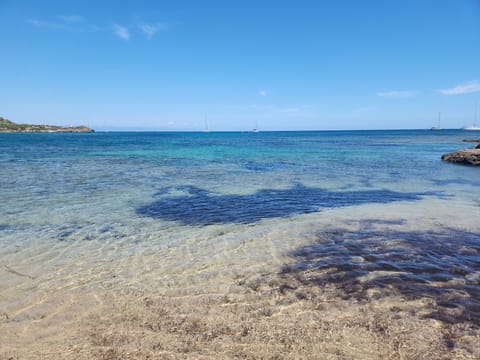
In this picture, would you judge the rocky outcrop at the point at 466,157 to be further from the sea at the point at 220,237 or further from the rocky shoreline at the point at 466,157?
the sea at the point at 220,237

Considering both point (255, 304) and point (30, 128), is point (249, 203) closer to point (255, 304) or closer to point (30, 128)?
point (255, 304)

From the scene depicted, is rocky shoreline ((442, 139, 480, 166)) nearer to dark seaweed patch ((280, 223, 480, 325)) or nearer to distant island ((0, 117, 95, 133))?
dark seaweed patch ((280, 223, 480, 325))

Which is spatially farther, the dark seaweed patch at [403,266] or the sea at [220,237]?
the sea at [220,237]

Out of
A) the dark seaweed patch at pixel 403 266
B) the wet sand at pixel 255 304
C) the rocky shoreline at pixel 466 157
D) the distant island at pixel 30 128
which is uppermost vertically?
the distant island at pixel 30 128

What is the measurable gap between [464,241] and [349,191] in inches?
276

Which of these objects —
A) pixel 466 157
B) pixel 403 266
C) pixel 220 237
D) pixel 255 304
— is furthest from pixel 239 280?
pixel 466 157

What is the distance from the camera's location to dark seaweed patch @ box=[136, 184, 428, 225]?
9664 millimetres

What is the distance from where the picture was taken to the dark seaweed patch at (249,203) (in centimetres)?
966

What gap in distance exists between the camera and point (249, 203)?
452 inches

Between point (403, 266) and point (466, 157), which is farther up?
point (466, 157)

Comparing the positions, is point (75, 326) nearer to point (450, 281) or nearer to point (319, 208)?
point (450, 281)

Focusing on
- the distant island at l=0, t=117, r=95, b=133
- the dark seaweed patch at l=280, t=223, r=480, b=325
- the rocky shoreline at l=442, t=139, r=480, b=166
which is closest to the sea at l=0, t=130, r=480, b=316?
the dark seaweed patch at l=280, t=223, r=480, b=325

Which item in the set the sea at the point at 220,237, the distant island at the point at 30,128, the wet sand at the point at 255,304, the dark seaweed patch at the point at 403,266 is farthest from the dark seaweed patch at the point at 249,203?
the distant island at the point at 30,128

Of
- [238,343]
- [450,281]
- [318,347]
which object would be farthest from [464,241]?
[238,343]
